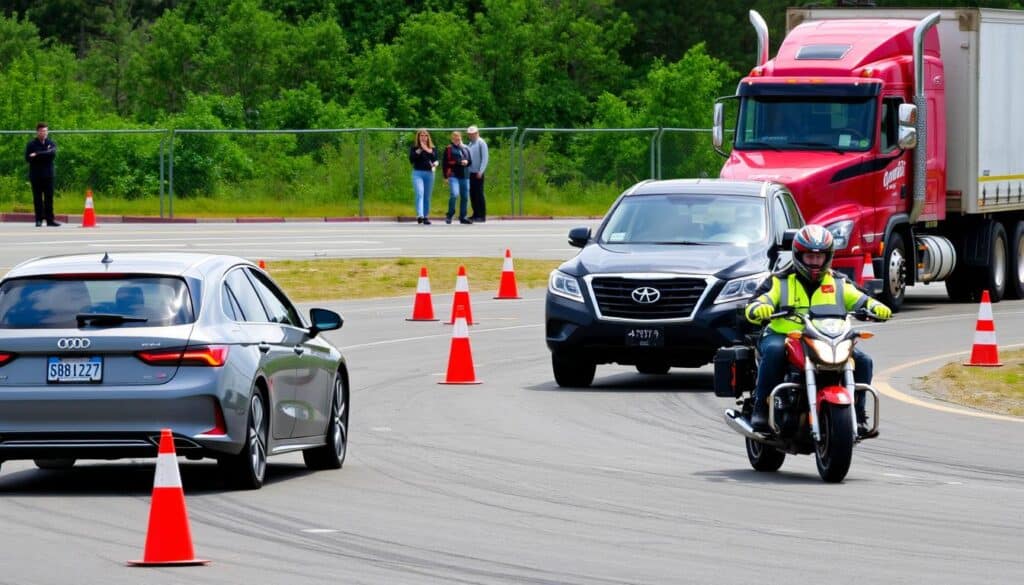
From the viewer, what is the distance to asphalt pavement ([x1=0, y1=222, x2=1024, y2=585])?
1009 cm

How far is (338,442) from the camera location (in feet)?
47.5

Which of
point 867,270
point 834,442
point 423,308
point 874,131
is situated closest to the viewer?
point 834,442

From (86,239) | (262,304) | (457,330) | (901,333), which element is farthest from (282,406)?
(86,239)

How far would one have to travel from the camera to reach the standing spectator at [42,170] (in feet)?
145

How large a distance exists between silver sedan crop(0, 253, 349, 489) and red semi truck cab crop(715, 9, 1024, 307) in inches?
573

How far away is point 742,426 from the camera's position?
1399 centimetres

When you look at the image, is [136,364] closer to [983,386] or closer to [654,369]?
[983,386]

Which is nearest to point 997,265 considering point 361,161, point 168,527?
point 361,161

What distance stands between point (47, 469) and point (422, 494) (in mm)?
2753

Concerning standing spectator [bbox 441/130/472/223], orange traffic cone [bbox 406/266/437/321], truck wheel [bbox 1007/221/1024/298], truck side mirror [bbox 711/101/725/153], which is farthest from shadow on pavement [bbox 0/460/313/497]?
standing spectator [bbox 441/130/472/223]

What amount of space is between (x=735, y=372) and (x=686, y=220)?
23.0 ft

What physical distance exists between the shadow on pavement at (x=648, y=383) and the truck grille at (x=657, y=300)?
0.74m

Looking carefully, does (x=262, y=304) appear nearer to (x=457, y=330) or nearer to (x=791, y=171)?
(x=457, y=330)

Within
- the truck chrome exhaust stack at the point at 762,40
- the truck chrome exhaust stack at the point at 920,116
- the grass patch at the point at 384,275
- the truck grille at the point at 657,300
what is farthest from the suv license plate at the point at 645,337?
the grass patch at the point at 384,275
